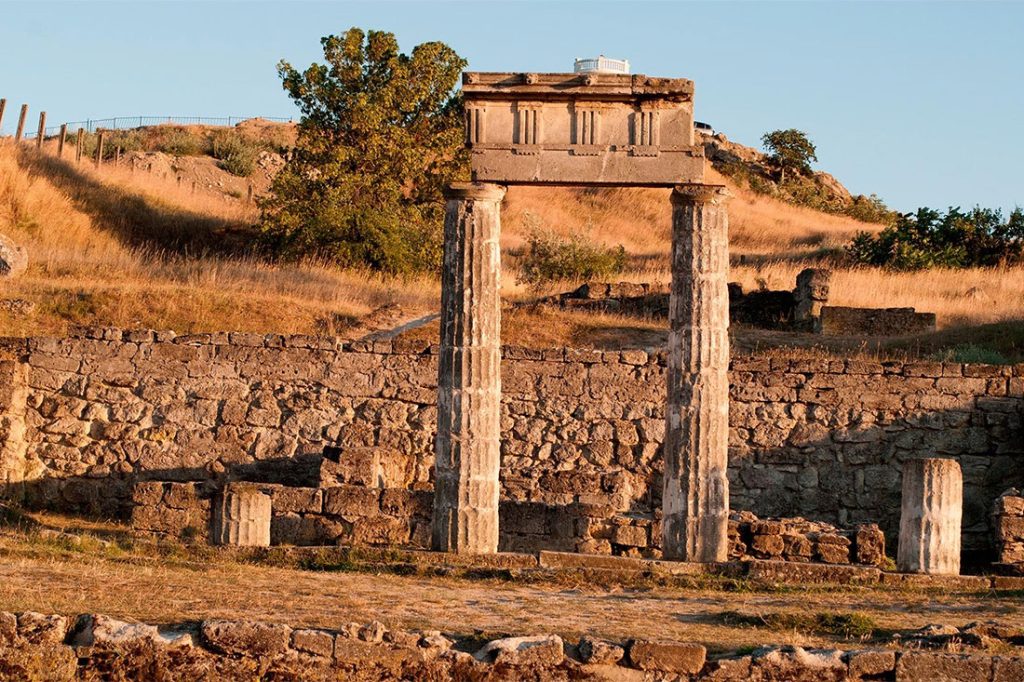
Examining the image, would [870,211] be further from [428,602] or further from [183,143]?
[428,602]

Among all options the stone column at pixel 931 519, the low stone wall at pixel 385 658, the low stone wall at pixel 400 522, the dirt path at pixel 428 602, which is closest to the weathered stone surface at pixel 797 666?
the low stone wall at pixel 385 658

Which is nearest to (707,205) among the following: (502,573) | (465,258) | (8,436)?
(465,258)

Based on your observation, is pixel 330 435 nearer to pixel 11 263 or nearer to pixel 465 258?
pixel 465 258

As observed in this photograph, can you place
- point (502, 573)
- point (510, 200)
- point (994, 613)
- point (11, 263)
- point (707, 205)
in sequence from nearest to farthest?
point (994, 613), point (502, 573), point (707, 205), point (11, 263), point (510, 200)

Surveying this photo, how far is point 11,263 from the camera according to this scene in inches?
1193

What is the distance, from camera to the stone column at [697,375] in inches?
739

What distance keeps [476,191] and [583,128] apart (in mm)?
1291

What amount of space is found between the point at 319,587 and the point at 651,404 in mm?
8006

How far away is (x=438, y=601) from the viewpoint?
1630cm

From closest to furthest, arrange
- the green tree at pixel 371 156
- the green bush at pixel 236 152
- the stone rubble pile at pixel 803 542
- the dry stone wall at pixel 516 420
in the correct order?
1. the stone rubble pile at pixel 803 542
2. the dry stone wall at pixel 516 420
3. the green tree at pixel 371 156
4. the green bush at pixel 236 152

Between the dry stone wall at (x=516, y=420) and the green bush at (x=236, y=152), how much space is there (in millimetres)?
35663

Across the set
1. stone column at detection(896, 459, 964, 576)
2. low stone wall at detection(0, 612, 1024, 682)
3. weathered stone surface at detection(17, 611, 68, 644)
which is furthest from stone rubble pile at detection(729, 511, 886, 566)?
weathered stone surface at detection(17, 611, 68, 644)

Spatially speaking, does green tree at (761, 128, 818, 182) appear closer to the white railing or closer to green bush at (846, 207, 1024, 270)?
green bush at (846, 207, 1024, 270)

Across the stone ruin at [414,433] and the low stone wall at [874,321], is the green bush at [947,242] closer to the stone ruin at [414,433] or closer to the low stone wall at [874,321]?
the low stone wall at [874,321]
